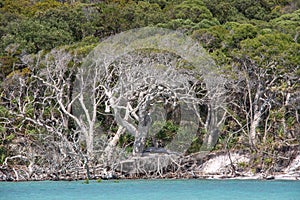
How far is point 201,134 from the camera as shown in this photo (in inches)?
1099

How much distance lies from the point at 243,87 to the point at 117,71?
5207mm

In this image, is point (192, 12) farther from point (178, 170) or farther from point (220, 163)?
point (178, 170)

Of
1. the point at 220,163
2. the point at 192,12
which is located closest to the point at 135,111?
the point at 220,163

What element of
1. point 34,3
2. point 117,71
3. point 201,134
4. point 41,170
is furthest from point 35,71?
point 34,3

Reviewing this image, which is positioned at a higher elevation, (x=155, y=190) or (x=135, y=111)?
(x=135, y=111)

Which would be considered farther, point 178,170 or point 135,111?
point 135,111

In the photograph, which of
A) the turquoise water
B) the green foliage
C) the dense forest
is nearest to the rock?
the dense forest

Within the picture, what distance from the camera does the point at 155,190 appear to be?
67.7 feet

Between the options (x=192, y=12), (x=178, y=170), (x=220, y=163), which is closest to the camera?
(x=178, y=170)

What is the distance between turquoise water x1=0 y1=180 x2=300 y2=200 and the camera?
18781 millimetres

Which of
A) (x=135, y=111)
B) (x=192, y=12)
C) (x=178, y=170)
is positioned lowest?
(x=178, y=170)

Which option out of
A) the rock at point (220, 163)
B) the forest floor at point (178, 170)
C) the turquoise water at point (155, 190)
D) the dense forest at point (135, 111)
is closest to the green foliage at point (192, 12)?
the dense forest at point (135, 111)

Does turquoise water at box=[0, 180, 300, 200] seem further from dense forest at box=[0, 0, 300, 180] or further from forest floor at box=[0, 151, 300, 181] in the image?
dense forest at box=[0, 0, 300, 180]

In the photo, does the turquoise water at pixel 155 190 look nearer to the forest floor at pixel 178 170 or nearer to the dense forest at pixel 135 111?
the forest floor at pixel 178 170
